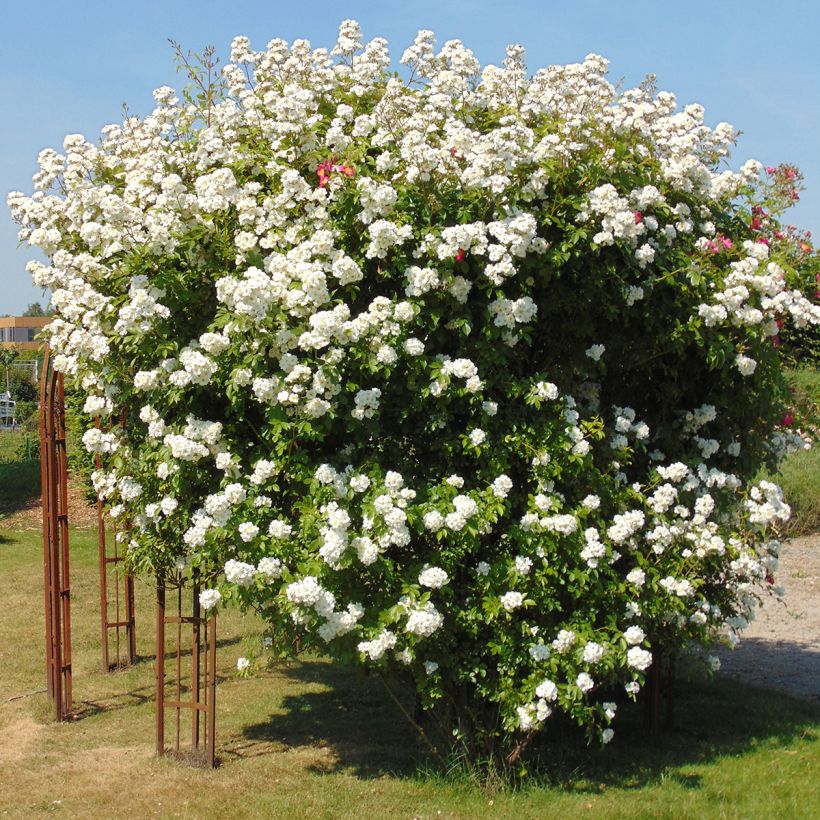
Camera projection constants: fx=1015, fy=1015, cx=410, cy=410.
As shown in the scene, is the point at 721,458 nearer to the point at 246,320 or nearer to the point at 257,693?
the point at 246,320

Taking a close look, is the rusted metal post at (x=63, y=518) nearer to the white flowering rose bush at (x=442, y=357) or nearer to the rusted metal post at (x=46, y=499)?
the rusted metal post at (x=46, y=499)

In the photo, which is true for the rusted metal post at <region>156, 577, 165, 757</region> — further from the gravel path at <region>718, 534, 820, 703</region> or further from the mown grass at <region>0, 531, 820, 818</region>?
the gravel path at <region>718, 534, 820, 703</region>

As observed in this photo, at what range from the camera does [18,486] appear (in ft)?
57.7

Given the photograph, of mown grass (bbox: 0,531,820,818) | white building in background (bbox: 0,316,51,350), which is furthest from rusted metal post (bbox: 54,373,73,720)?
white building in background (bbox: 0,316,51,350)

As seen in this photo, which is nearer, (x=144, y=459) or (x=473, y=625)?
(x=473, y=625)

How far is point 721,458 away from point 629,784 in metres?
1.90

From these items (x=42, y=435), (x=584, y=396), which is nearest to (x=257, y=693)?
(x=42, y=435)

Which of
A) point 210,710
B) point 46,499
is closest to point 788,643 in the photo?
point 210,710

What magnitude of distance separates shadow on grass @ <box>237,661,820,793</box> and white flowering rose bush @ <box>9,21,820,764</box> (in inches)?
24.3

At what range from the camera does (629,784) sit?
→ 544 centimetres

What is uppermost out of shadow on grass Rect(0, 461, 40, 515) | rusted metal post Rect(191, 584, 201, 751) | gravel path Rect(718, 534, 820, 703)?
shadow on grass Rect(0, 461, 40, 515)

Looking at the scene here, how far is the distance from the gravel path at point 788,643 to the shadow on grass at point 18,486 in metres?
11.8

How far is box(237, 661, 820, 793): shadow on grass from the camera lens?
221 inches

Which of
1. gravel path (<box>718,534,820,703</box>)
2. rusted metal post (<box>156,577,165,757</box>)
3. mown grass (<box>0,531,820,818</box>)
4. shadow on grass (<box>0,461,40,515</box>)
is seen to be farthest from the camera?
shadow on grass (<box>0,461,40,515</box>)
